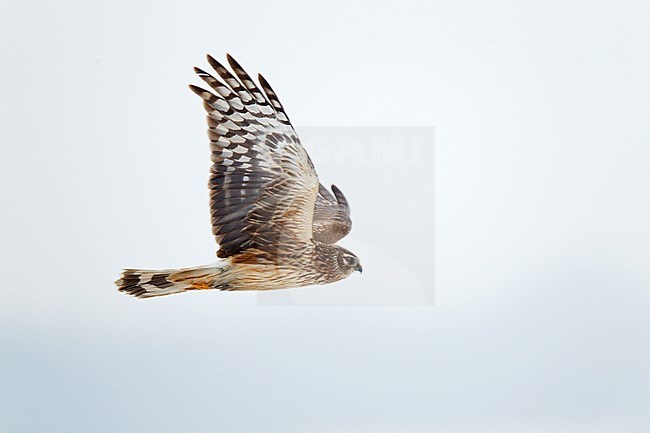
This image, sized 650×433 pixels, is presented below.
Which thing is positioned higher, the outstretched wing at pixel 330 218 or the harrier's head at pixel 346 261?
the outstretched wing at pixel 330 218

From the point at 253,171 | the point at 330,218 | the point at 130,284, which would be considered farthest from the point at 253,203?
the point at 330,218


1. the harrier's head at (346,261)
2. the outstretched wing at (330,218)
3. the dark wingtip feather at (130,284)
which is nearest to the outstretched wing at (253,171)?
the harrier's head at (346,261)

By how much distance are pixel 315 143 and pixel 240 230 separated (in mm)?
2006

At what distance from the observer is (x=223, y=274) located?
738 centimetres

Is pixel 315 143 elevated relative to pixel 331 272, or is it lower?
elevated

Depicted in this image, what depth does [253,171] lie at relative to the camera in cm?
726

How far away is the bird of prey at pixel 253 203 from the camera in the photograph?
7195 millimetres

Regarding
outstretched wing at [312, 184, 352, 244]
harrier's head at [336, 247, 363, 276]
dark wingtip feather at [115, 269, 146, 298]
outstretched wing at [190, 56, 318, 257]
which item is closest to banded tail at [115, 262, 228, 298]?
dark wingtip feather at [115, 269, 146, 298]

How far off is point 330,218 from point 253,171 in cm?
136

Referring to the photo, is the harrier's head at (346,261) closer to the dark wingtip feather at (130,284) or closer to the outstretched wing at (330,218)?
the outstretched wing at (330,218)

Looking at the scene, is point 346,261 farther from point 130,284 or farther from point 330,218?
point 130,284

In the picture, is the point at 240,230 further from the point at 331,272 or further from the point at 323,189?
the point at 323,189

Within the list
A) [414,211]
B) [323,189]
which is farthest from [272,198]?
[414,211]

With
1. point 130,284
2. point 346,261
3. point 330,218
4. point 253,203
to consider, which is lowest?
point 130,284
